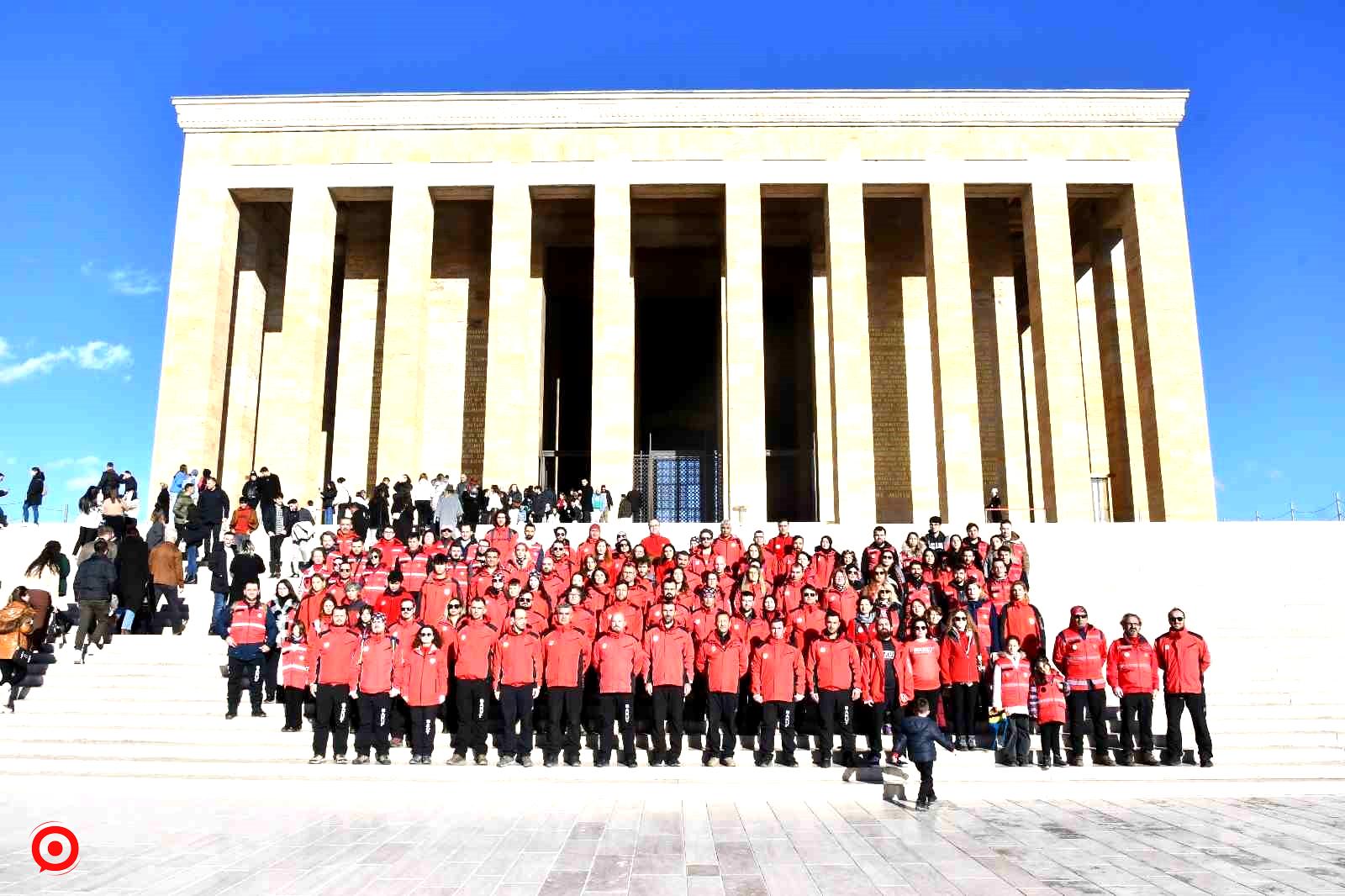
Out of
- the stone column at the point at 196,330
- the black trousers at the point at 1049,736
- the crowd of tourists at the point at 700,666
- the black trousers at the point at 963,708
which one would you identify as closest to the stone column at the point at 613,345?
the stone column at the point at 196,330

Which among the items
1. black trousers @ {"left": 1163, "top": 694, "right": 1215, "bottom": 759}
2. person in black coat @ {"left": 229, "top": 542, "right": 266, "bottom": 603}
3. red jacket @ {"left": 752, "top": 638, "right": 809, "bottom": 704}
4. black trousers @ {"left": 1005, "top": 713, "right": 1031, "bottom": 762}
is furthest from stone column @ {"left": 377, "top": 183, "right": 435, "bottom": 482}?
black trousers @ {"left": 1163, "top": 694, "right": 1215, "bottom": 759}

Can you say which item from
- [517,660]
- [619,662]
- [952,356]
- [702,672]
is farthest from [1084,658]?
[952,356]

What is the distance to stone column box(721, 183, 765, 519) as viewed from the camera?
23.1m

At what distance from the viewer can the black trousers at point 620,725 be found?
30.4 feet

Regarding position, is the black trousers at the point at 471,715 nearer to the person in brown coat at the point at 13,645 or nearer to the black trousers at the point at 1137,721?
the person in brown coat at the point at 13,645

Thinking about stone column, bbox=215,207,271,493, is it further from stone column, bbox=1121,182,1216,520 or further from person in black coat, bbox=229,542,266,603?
stone column, bbox=1121,182,1216,520

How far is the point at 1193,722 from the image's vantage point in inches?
375

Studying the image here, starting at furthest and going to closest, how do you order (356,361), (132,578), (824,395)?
1. (356,361)
2. (824,395)
3. (132,578)

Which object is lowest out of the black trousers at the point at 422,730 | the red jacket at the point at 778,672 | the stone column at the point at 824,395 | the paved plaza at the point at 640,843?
the paved plaza at the point at 640,843

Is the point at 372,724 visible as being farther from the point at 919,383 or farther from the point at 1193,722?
the point at 919,383

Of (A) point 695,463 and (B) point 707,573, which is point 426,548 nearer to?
(B) point 707,573

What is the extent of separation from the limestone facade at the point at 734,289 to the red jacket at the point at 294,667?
13.1m

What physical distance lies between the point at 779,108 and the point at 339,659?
20.0 metres

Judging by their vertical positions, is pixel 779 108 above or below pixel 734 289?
above
